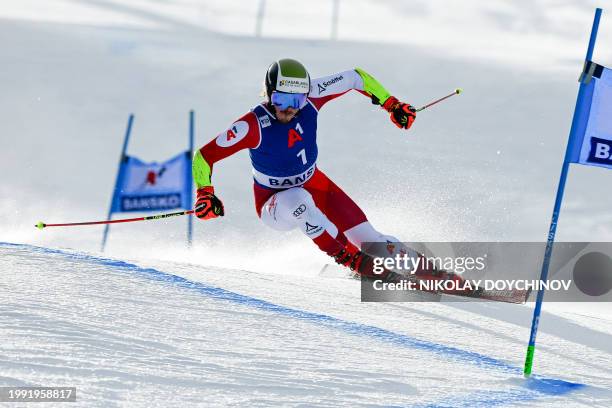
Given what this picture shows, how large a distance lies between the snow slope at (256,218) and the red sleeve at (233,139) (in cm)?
70

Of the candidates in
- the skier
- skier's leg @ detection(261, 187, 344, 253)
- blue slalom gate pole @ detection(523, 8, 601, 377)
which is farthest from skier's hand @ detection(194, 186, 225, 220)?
blue slalom gate pole @ detection(523, 8, 601, 377)

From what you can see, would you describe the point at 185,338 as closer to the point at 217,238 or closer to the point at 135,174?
the point at 135,174

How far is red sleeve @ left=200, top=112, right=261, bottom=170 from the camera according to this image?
4.59m

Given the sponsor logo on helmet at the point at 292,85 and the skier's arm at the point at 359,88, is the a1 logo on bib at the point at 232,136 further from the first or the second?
the skier's arm at the point at 359,88

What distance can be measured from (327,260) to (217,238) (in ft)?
17.5

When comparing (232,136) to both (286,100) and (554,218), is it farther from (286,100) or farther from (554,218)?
(554,218)

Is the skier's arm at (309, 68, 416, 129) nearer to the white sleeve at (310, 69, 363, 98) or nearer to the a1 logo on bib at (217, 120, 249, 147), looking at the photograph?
the white sleeve at (310, 69, 363, 98)

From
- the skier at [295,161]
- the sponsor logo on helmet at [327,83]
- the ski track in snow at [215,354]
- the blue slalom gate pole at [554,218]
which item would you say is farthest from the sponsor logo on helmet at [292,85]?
the blue slalom gate pole at [554,218]

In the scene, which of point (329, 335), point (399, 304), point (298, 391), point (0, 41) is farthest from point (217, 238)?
point (0, 41)

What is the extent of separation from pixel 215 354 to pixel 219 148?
1.73 metres

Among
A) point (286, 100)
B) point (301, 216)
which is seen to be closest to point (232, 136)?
point (286, 100)

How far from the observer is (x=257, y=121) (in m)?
4.66

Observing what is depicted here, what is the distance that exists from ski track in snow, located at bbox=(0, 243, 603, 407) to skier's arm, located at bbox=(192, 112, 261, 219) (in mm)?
534

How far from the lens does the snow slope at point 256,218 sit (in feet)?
9.84
